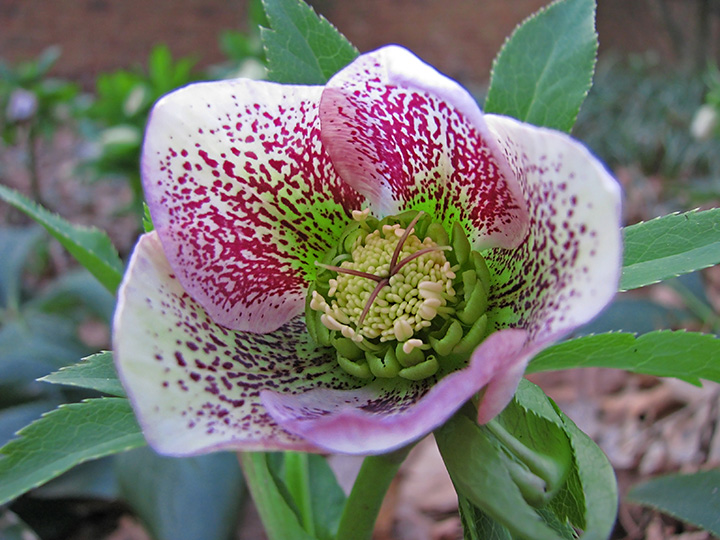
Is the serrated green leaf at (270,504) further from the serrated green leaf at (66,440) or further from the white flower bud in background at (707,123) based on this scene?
the white flower bud in background at (707,123)

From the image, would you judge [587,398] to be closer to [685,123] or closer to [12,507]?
[12,507]

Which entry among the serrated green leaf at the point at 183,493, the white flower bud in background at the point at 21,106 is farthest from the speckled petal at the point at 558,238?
the white flower bud in background at the point at 21,106

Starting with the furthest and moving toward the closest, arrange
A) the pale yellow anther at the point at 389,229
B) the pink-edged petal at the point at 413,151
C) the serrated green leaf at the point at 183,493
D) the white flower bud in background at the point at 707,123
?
the white flower bud in background at the point at 707,123, the serrated green leaf at the point at 183,493, the pale yellow anther at the point at 389,229, the pink-edged petal at the point at 413,151

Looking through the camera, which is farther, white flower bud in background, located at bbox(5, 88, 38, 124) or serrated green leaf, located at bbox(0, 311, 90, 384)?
white flower bud in background, located at bbox(5, 88, 38, 124)

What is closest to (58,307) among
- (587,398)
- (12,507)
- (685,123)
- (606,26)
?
(12,507)

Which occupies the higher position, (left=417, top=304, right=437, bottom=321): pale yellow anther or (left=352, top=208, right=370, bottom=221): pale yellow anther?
(left=352, top=208, right=370, bottom=221): pale yellow anther

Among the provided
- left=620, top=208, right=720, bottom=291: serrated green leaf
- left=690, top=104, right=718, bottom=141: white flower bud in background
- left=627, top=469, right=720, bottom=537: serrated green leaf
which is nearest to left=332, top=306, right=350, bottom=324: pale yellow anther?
left=620, top=208, right=720, bottom=291: serrated green leaf

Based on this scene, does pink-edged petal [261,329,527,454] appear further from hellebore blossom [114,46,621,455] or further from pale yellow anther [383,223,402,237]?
pale yellow anther [383,223,402,237]

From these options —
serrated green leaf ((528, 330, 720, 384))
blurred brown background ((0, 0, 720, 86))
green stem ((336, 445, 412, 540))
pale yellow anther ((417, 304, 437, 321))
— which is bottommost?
blurred brown background ((0, 0, 720, 86))
